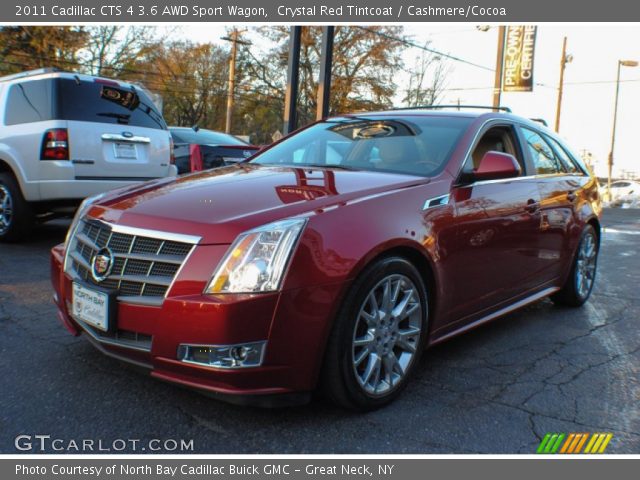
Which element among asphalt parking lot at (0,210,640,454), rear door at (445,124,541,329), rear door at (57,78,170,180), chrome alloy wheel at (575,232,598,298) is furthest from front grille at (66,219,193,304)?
rear door at (57,78,170,180)

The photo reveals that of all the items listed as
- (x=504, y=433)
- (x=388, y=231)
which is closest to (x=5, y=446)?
(x=388, y=231)

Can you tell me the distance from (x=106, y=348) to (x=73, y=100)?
4502 mm

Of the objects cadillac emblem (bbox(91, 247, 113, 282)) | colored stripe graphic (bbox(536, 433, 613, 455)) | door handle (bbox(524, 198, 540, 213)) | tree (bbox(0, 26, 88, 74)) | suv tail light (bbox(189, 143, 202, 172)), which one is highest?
tree (bbox(0, 26, 88, 74))

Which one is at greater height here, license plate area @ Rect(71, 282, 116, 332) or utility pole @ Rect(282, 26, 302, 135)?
utility pole @ Rect(282, 26, 302, 135)

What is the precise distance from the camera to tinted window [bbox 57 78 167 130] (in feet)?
20.8

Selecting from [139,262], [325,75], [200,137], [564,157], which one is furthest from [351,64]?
Result: [139,262]

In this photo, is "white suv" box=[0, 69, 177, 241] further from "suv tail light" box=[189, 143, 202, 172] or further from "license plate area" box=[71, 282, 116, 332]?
"license plate area" box=[71, 282, 116, 332]

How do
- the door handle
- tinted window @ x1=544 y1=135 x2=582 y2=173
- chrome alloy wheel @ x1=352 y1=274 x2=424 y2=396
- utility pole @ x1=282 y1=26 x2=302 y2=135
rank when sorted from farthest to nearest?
utility pole @ x1=282 y1=26 x2=302 y2=135
tinted window @ x1=544 y1=135 x2=582 y2=173
the door handle
chrome alloy wheel @ x1=352 y1=274 x2=424 y2=396

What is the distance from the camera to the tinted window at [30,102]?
6.34 metres

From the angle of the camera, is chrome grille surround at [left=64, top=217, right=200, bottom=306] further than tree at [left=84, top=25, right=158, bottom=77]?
No

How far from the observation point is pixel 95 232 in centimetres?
290

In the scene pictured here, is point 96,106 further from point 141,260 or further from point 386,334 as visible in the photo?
point 386,334

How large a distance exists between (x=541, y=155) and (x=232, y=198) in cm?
282
